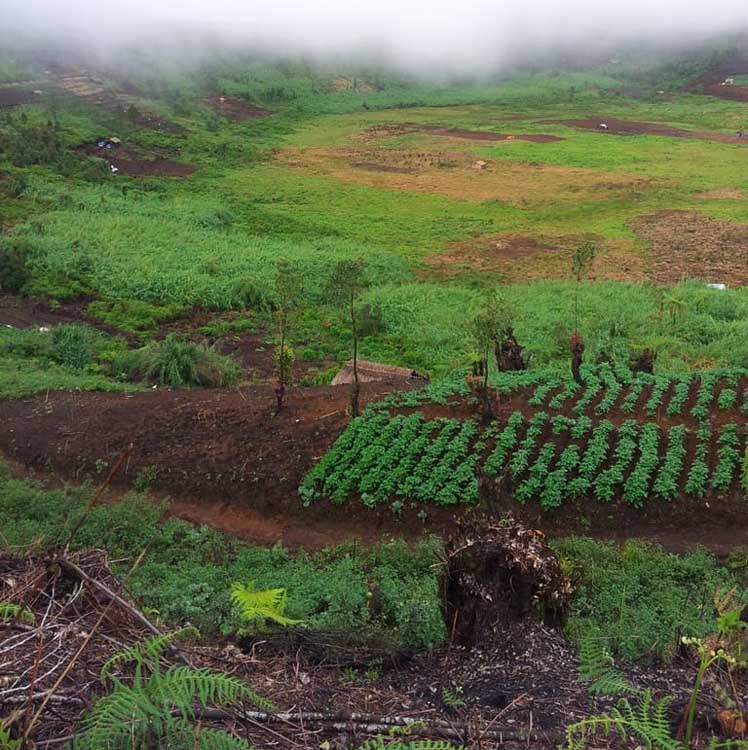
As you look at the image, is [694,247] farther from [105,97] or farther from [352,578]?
[105,97]

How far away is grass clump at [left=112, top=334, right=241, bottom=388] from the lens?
1565 cm

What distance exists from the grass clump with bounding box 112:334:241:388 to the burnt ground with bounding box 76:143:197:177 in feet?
82.4

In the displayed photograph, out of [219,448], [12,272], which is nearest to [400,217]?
[12,272]

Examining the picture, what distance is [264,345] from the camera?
763 inches

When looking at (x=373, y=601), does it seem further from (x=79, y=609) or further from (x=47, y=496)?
(x=47, y=496)

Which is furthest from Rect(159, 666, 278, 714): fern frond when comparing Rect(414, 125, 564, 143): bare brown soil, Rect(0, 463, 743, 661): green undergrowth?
Rect(414, 125, 564, 143): bare brown soil

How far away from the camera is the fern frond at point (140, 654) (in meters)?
3.15

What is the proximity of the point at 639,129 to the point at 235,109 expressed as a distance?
102 ft

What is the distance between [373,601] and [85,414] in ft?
25.6

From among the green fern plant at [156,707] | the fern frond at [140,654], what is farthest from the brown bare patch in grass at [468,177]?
the green fern plant at [156,707]

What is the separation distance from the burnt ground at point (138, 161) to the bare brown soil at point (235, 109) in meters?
16.8

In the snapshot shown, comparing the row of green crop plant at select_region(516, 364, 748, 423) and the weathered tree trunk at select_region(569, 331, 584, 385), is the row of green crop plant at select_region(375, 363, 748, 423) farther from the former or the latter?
the weathered tree trunk at select_region(569, 331, 584, 385)

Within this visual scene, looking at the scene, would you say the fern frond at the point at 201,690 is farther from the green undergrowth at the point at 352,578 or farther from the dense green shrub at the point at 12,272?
the dense green shrub at the point at 12,272

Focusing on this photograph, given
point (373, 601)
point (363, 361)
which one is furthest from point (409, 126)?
point (373, 601)
